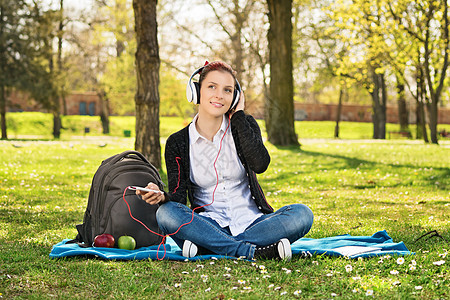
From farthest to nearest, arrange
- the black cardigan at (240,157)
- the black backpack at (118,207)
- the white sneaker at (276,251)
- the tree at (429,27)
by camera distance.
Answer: the tree at (429,27) → the black backpack at (118,207) → the black cardigan at (240,157) → the white sneaker at (276,251)

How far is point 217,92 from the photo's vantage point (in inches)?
172

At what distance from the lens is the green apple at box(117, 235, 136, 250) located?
463 centimetres

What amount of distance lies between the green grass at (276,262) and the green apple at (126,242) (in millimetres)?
432

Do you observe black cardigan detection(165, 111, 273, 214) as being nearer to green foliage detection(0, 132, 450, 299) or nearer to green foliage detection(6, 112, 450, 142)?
green foliage detection(0, 132, 450, 299)

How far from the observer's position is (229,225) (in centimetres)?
440

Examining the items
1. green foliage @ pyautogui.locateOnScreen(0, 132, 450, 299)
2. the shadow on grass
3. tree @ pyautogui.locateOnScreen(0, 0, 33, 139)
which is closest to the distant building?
tree @ pyautogui.locateOnScreen(0, 0, 33, 139)

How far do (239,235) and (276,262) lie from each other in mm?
432

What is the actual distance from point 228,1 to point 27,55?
37.5 feet

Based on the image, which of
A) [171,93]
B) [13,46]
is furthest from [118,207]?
[171,93]

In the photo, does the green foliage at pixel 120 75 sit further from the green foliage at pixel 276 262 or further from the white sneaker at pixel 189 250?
the white sneaker at pixel 189 250

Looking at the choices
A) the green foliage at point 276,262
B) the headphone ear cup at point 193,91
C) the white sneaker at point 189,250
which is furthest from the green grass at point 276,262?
the headphone ear cup at point 193,91

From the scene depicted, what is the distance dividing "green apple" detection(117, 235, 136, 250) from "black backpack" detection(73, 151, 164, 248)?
82 mm

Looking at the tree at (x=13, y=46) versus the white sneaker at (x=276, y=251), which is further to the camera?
the tree at (x=13, y=46)

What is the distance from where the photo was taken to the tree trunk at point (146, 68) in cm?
1129
